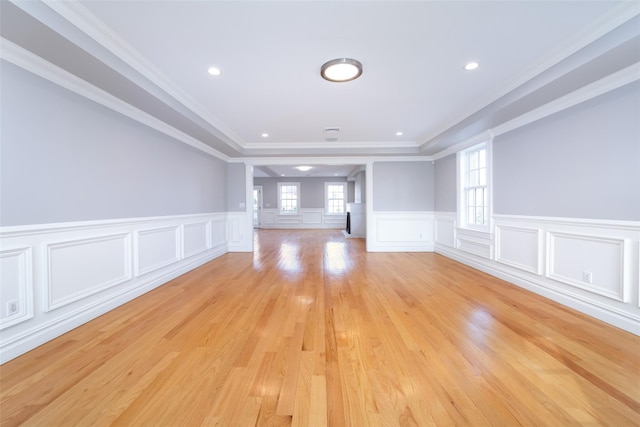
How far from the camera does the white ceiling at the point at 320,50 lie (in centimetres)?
175

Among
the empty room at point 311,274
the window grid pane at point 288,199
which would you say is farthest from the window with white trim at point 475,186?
the window grid pane at point 288,199

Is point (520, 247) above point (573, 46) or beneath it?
beneath

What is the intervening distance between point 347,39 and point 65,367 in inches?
124

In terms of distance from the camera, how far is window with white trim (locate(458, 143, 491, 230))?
407cm

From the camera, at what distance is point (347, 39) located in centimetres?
208

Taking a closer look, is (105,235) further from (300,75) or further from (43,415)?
(300,75)

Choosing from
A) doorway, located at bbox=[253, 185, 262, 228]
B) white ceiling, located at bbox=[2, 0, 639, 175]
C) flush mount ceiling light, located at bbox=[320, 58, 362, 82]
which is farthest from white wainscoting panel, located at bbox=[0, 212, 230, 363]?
doorway, located at bbox=[253, 185, 262, 228]

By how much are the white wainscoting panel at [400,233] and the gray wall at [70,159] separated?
4233 mm

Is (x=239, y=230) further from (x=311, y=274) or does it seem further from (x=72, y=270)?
(x=72, y=270)

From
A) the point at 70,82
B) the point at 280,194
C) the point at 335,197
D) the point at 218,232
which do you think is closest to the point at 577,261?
the point at 70,82

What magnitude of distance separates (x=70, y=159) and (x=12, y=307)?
1.25 metres

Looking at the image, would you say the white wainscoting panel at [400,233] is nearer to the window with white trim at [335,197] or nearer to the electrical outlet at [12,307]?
the electrical outlet at [12,307]

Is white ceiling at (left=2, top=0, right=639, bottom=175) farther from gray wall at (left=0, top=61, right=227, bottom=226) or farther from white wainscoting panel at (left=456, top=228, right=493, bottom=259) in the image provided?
white wainscoting panel at (left=456, top=228, right=493, bottom=259)

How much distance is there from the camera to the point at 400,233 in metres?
5.99
